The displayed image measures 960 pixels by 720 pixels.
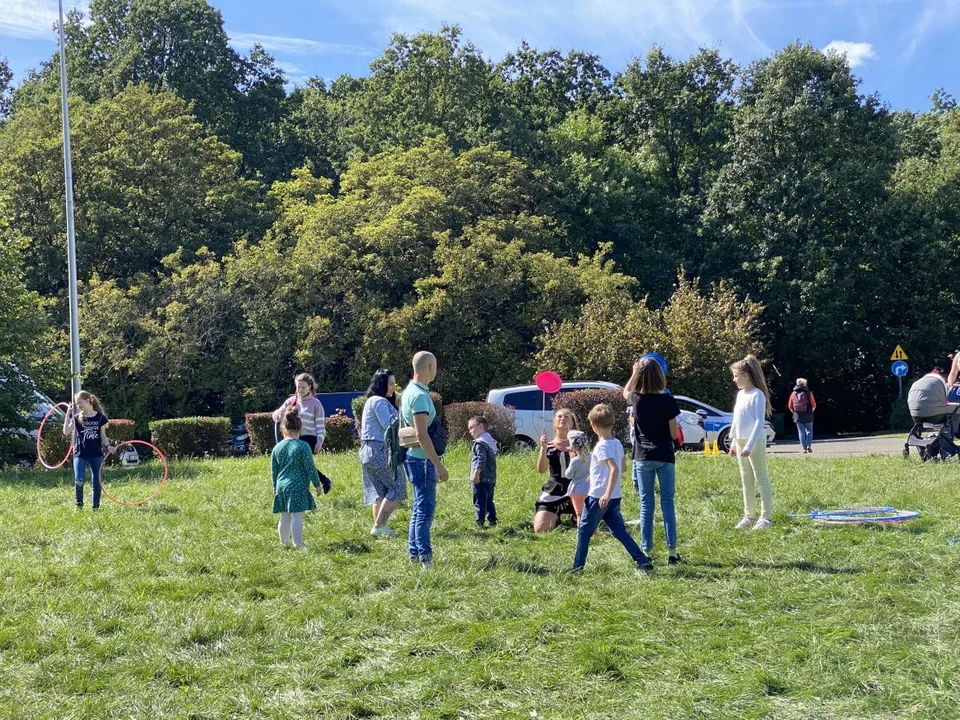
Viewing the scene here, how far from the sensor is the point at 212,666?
227 inches

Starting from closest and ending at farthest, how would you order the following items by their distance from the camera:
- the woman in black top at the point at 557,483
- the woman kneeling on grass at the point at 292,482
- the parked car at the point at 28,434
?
the woman kneeling on grass at the point at 292,482 < the woman in black top at the point at 557,483 < the parked car at the point at 28,434

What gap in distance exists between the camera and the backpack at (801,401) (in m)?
21.2

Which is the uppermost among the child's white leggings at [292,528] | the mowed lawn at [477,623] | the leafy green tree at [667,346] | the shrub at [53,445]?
the leafy green tree at [667,346]

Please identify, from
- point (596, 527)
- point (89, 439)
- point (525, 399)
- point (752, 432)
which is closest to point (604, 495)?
point (596, 527)

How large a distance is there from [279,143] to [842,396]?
1001 inches

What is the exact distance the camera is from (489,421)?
18.8 m

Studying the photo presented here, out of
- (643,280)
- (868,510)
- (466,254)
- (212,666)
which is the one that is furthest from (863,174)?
(212,666)

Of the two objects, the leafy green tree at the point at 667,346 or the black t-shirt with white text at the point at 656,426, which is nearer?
the black t-shirt with white text at the point at 656,426

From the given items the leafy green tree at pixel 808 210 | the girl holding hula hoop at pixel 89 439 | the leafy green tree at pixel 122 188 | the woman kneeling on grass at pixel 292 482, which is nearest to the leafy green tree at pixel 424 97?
the leafy green tree at pixel 122 188

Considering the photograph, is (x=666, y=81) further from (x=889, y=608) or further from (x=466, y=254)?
(x=889, y=608)

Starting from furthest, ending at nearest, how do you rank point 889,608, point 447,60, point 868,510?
point 447,60 → point 868,510 → point 889,608

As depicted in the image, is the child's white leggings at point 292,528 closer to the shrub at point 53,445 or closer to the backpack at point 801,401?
the shrub at point 53,445

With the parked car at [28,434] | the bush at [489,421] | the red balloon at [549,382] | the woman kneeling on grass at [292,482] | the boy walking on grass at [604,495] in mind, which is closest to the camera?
the boy walking on grass at [604,495]

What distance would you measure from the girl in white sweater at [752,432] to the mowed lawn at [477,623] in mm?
334
